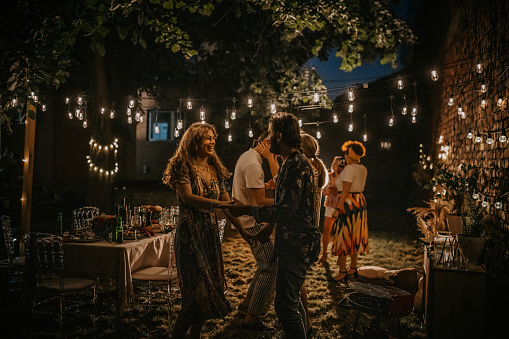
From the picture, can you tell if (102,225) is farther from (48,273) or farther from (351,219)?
(351,219)

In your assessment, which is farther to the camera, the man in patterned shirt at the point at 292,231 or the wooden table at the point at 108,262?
the wooden table at the point at 108,262

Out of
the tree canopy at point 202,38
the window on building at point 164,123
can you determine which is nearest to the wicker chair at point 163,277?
the tree canopy at point 202,38

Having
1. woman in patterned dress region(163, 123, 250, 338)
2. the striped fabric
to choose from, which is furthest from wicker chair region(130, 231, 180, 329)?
the striped fabric

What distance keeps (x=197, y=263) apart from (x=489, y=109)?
4.07 meters

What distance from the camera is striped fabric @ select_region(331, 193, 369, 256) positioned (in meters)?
6.04

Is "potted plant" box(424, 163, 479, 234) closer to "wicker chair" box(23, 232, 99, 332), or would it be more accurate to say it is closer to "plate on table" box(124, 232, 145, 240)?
"plate on table" box(124, 232, 145, 240)

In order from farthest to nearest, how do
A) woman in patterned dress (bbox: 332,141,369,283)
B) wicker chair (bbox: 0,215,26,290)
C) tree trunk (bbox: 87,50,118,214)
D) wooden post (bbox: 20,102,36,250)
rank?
tree trunk (bbox: 87,50,118,214)
wooden post (bbox: 20,102,36,250)
woman in patterned dress (bbox: 332,141,369,283)
wicker chair (bbox: 0,215,26,290)

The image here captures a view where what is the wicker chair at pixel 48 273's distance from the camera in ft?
13.0

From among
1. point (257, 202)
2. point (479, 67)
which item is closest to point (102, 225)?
point (257, 202)

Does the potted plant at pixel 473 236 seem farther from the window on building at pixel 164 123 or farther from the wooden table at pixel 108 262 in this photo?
the window on building at pixel 164 123

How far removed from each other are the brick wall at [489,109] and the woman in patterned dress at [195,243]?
2988mm

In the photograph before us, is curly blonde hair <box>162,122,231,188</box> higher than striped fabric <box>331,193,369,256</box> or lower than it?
higher

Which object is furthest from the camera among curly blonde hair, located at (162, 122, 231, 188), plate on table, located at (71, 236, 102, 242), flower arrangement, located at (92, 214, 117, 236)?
flower arrangement, located at (92, 214, 117, 236)

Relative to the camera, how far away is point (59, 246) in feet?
13.0
